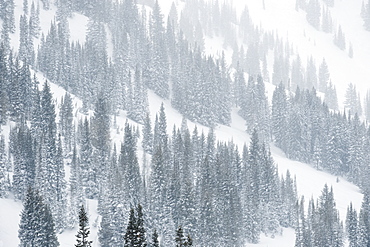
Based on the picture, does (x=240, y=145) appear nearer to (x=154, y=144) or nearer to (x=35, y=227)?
(x=154, y=144)

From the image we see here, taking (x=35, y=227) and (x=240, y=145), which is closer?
(x=35, y=227)

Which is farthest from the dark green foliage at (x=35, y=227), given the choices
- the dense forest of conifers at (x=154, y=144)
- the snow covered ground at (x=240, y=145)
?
the snow covered ground at (x=240, y=145)

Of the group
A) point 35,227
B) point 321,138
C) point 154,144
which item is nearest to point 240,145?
point 321,138

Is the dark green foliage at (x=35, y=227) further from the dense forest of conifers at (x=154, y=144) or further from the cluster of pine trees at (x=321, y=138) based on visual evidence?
the cluster of pine trees at (x=321, y=138)

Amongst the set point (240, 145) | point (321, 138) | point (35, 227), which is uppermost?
point (321, 138)

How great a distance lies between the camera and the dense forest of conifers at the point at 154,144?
91938 millimetres

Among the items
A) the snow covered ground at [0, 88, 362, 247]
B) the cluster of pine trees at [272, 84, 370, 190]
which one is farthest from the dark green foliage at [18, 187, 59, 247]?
the cluster of pine trees at [272, 84, 370, 190]

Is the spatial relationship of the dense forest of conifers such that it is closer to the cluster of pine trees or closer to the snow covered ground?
the cluster of pine trees

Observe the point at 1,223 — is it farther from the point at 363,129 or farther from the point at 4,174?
the point at 363,129

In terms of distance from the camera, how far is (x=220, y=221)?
302ft

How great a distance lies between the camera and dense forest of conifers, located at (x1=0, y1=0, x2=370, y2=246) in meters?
91.9

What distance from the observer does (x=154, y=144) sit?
123500 mm

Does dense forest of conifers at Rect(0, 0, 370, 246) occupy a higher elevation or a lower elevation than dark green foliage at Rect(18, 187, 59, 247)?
higher

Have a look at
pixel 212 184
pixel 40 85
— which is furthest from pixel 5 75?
pixel 212 184
